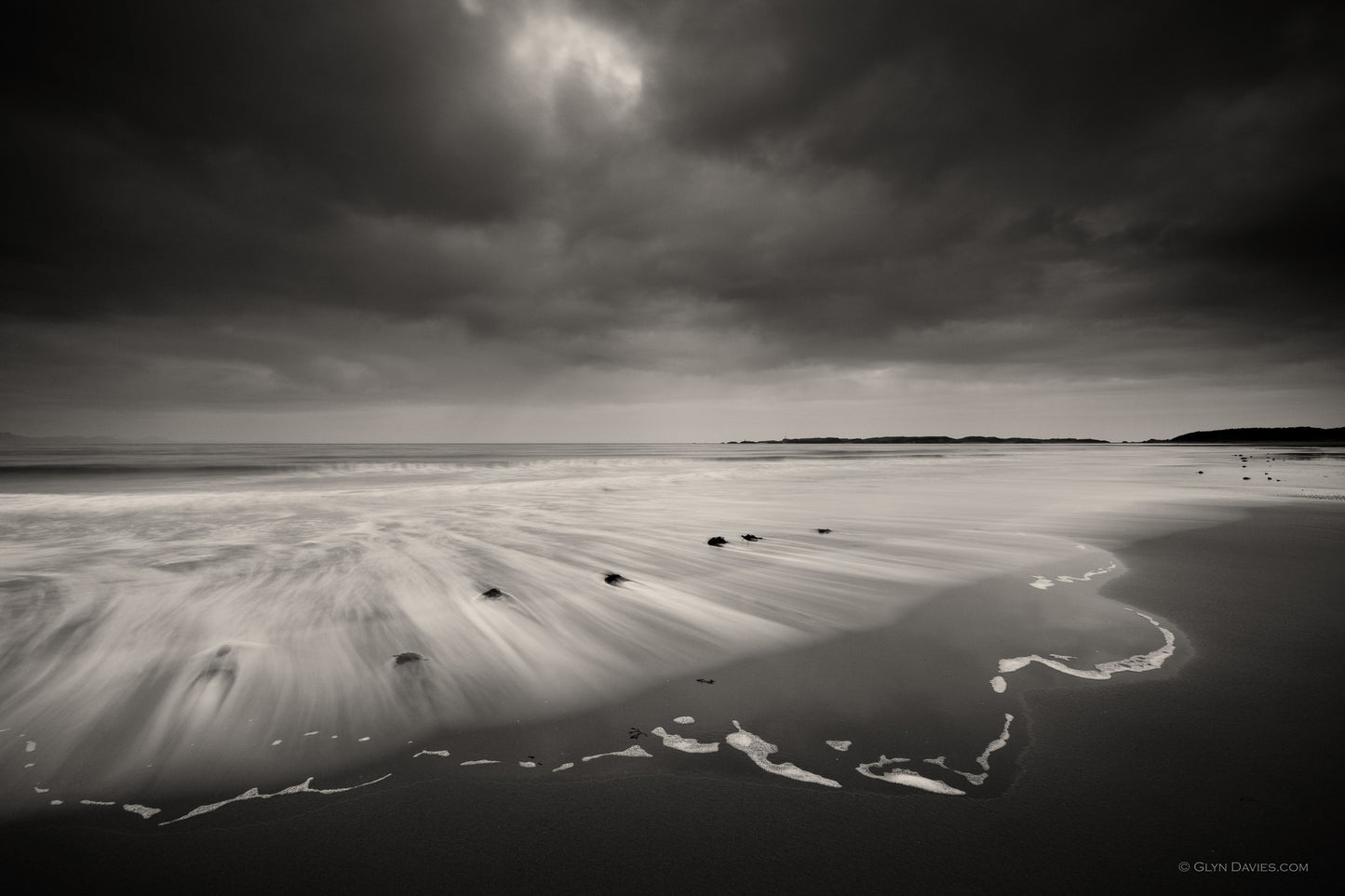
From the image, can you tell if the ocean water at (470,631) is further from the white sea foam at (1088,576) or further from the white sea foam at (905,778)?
the white sea foam at (1088,576)

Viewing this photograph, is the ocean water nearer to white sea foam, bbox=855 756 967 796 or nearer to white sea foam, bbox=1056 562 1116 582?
white sea foam, bbox=855 756 967 796

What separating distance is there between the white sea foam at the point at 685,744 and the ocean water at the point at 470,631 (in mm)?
18

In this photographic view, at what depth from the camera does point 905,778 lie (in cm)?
275

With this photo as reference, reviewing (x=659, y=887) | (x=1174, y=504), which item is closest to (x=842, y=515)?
(x=1174, y=504)

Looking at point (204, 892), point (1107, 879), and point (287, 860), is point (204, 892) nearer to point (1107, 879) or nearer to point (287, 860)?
point (287, 860)

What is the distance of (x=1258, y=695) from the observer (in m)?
3.51

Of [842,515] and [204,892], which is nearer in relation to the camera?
[204,892]

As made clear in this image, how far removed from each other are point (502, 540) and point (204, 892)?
24.0ft

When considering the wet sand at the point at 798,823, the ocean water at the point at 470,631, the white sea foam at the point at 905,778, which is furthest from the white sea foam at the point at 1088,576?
the white sea foam at the point at 905,778

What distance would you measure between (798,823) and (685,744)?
836 mm

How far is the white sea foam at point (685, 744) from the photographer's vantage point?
307 centimetres

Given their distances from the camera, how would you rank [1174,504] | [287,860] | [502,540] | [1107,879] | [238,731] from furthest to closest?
[1174,504], [502,540], [238,731], [287,860], [1107,879]

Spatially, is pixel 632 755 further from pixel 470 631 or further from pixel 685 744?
Result: pixel 470 631

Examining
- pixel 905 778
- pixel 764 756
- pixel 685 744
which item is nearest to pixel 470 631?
pixel 685 744
